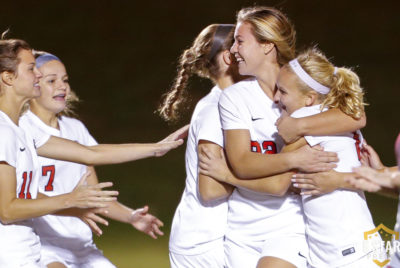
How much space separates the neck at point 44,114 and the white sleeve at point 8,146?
70cm

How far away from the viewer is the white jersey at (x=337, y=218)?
279 cm

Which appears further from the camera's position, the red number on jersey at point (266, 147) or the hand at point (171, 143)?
the hand at point (171, 143)

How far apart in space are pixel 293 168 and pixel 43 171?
135 centimetres

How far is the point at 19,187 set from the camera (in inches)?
121

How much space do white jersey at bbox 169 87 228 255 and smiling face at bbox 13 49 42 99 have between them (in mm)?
748

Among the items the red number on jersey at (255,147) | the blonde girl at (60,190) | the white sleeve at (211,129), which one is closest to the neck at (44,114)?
the blonde girl at (60,190)

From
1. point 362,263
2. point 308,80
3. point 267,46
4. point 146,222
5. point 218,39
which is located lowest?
point 362,263

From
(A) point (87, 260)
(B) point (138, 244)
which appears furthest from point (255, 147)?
(B) point (138, 244)

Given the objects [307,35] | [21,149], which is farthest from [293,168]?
[307,35]

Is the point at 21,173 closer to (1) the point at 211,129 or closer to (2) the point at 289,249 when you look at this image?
(1) the point at 211,129

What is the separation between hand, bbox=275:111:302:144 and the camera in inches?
112

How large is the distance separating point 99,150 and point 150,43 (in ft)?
22.9

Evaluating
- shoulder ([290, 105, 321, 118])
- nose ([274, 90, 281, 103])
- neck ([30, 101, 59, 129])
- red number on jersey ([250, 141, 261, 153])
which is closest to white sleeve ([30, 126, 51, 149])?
neck ([30, 101, 59, 129])

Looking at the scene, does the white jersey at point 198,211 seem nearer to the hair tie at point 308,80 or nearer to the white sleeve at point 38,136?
the hair tie at point 308,80
